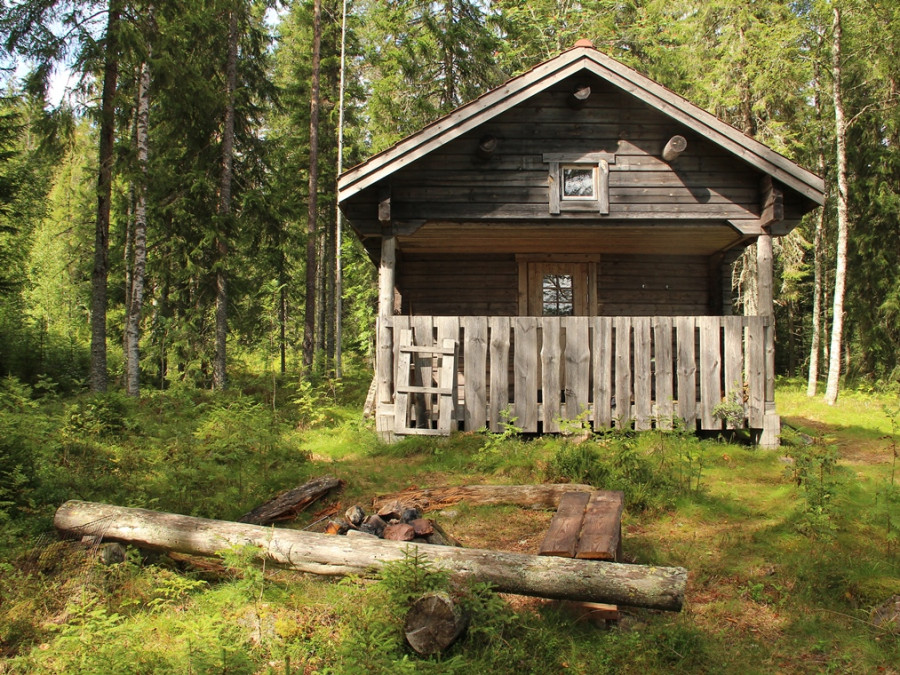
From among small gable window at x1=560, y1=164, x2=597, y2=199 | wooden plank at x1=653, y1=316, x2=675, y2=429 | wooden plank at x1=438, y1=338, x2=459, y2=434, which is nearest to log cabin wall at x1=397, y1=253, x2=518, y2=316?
small gable window at x1=560, y1=164, x2=597, y2=199

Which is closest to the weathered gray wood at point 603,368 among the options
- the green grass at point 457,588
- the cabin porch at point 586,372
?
the cabin porch at point 586,372

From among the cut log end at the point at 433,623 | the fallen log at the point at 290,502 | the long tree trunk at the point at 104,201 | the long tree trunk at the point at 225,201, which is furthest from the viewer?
the long tree trunk at the point at 225,201

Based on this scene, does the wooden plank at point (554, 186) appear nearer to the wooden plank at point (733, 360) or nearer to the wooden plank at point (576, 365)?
the wooden plank at point (576, 365)

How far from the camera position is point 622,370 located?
31.7 ft

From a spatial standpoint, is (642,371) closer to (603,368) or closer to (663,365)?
(663,365)

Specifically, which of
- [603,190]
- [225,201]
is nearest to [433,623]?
[603,190]

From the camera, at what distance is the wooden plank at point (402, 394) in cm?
948

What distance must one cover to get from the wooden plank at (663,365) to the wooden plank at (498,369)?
7.27ft

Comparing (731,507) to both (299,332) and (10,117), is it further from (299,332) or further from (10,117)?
(299,332)

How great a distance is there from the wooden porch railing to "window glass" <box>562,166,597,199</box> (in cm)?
205

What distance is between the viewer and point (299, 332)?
33.7 meters

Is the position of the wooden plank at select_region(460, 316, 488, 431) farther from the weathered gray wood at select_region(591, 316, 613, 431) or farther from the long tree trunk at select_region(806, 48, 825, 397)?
the long tree trunk at select_region(806, 48, 825, 397)

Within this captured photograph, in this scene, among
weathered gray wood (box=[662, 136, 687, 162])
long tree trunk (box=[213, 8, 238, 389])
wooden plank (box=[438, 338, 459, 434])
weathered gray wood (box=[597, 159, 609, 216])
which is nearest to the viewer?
wooden plank (box=[438, 338, 459, 434])

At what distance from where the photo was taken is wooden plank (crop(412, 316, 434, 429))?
9.63 m
